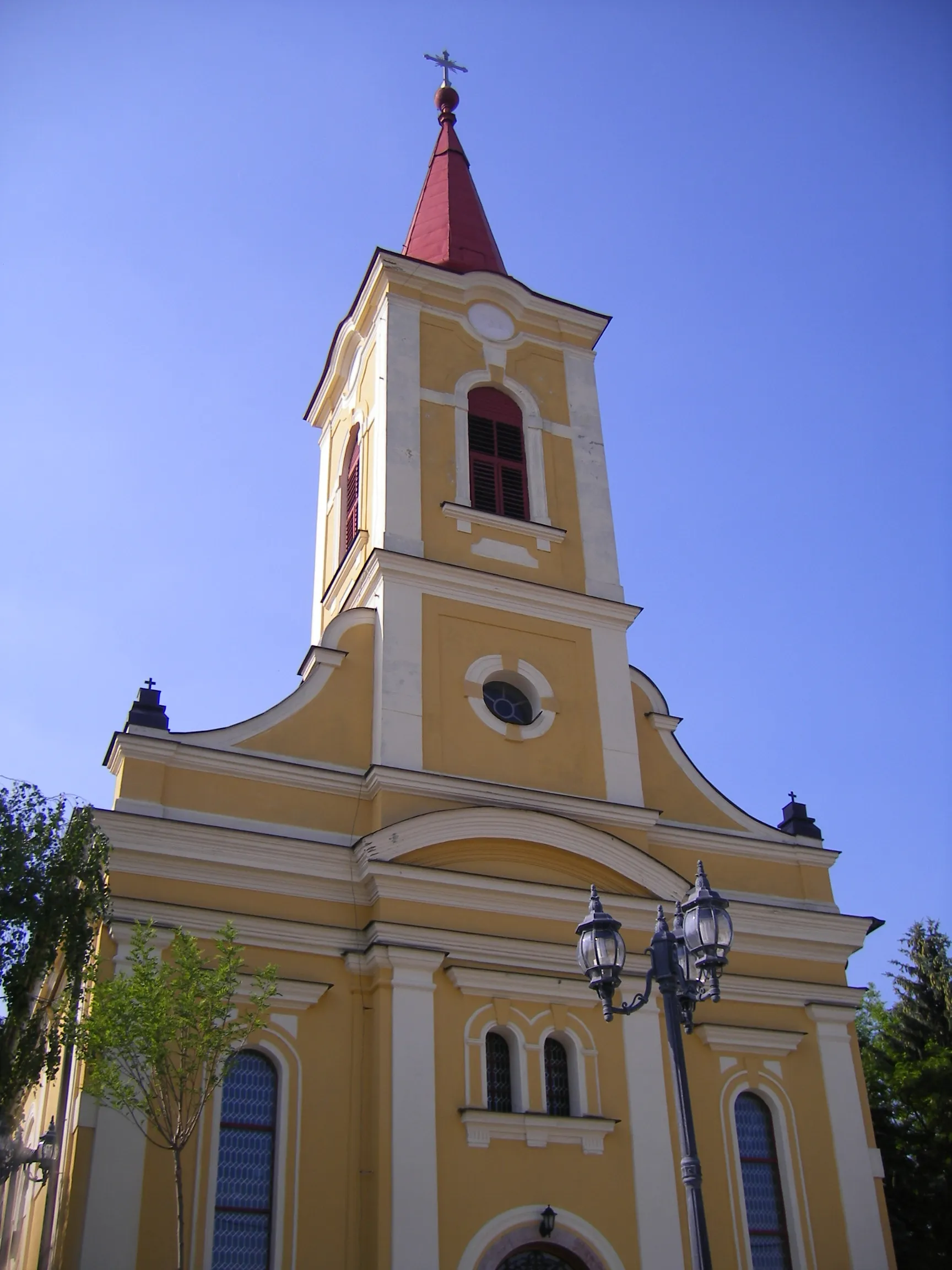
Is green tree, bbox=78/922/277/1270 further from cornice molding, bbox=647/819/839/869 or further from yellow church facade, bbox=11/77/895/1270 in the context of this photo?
cornice molding, bbox=647/819/839/869

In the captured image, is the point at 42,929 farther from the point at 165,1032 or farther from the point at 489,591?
the point at 489,591

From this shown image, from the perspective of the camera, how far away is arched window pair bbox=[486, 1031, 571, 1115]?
1597 centimetres

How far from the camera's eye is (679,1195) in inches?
629

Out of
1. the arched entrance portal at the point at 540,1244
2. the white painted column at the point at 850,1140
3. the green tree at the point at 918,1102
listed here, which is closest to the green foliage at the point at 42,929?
the arched entrance portal at the point at 540,1244

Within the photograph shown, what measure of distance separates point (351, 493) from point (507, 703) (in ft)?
18.7


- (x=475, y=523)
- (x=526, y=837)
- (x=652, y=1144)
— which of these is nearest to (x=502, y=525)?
(x=475, y=523)

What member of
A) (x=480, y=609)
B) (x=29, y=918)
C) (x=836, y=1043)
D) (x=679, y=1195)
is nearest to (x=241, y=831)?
(x=29, y=918)

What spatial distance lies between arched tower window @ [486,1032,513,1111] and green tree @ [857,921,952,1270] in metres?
10.6

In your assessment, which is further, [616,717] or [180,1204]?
[616,717]

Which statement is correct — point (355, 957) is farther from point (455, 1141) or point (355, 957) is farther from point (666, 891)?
point (666, 891)

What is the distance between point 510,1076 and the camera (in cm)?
1612

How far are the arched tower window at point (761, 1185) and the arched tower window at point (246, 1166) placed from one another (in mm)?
6061

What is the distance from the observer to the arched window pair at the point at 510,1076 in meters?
16.0

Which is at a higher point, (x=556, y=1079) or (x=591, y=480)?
(x=591, y=480)
